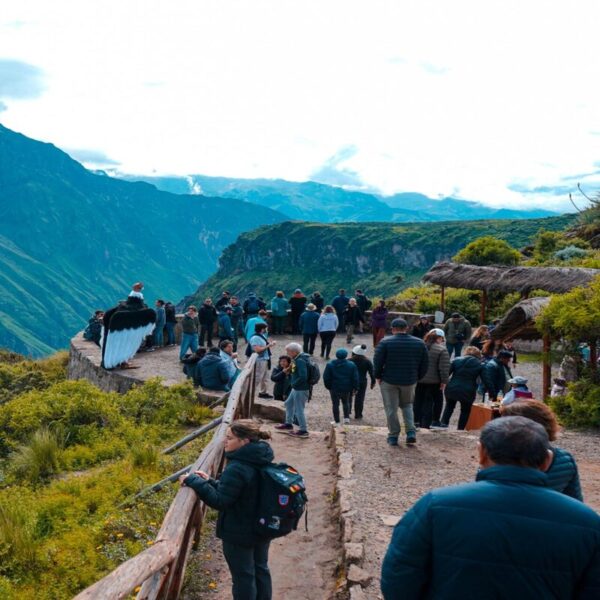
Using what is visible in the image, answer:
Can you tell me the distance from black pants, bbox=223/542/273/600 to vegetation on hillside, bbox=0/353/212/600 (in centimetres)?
117

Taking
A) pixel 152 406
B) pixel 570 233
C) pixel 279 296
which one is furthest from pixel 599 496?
pixel 570 233

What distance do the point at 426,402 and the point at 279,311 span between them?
9.93 meters

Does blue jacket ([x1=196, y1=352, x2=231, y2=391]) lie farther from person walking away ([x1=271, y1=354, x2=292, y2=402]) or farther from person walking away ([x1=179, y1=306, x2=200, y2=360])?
person walking away ([x1=179, y1=306, x2=200, y2=360])

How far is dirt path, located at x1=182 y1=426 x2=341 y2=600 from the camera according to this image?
5.15 meters

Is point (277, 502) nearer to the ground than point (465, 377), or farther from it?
farther from it

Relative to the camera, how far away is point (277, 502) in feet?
13.2

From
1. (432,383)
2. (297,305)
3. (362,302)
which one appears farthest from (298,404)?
(362,302)

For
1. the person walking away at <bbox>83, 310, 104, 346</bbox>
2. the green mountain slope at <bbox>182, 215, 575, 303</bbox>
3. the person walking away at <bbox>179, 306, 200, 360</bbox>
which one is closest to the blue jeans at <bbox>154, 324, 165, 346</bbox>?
the person walking away at <bbox>83, 310, 104, 346</bbox>

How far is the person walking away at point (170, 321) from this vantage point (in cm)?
1834

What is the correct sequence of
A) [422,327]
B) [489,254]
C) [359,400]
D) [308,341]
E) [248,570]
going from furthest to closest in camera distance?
[489,254] < [308,341] < [422,327] < [359,400] < [248,570]

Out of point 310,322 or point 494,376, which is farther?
point 310,322

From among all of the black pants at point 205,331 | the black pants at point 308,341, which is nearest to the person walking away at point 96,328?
the black pants at point 205,331

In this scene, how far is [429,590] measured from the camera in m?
2.42

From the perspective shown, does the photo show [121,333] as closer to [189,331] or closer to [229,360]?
[189,331]
